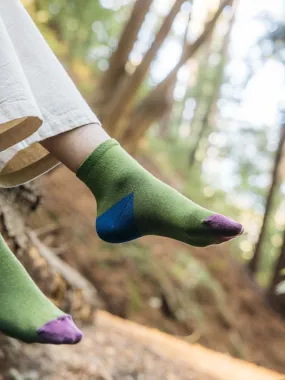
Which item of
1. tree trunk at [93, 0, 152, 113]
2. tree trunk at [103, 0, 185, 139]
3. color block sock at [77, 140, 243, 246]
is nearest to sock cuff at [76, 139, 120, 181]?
color block sock at [77, 140, 243, 246]

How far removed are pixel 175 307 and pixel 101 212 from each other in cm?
398

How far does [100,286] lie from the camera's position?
4469 mm

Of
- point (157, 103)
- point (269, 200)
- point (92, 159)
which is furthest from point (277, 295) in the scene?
point (92, 159)

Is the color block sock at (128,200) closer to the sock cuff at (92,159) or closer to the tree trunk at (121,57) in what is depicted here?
the sock cuff at (92,159)

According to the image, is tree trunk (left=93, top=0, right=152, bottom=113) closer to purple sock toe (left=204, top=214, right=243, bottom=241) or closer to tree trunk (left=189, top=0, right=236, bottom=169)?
purple sock toe (left=204, top=214, right=243, bottom=241)

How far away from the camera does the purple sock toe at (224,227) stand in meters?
0.98

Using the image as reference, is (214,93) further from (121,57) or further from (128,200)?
(128,200)

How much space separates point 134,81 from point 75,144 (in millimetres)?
3146

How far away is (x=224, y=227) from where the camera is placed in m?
0.98

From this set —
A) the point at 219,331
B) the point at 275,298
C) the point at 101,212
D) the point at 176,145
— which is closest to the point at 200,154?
the point at 176,145

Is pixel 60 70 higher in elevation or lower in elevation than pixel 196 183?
higher

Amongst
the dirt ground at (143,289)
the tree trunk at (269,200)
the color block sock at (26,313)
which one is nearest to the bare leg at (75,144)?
the color block sock at (26,313)

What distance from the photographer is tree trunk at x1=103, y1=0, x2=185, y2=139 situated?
4.11 m

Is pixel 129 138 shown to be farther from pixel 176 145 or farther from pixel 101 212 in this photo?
pixel 176 145
